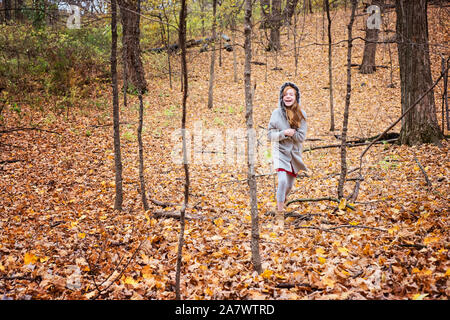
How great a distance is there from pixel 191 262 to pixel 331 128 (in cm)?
876

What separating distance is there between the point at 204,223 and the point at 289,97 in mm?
2474

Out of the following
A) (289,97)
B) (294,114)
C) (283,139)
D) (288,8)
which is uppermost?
(288,8)

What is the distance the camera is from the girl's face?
4.25m

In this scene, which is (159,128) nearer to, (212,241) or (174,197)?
(174,197)

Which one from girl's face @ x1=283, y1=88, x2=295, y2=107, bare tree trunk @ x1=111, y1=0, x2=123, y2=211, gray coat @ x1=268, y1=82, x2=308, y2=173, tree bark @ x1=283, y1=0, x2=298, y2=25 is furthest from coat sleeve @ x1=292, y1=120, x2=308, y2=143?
tree bark @ x1=283, y1=0, x2=298, y2=25

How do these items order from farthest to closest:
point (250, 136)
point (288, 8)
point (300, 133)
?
point (288, 8) → point (300, 133) → point (250, 136)

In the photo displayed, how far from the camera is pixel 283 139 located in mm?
4449

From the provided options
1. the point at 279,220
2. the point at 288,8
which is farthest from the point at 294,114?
the point at 288,8

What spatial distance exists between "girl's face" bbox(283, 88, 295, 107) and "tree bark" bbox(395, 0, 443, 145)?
4298 mm

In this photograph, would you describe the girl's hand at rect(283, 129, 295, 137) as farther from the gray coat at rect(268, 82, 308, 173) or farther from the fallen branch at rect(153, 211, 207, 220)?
the fallen branch at rect(153, 211, 207, 220)

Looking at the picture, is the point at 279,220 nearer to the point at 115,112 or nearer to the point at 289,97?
the point at 289,97

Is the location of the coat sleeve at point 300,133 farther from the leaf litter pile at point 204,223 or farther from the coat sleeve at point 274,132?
the leaf litter pile at point 204,223

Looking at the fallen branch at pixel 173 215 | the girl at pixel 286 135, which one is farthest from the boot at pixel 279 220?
the fallen branch at pixel 173 215

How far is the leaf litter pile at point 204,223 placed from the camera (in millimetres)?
2959
